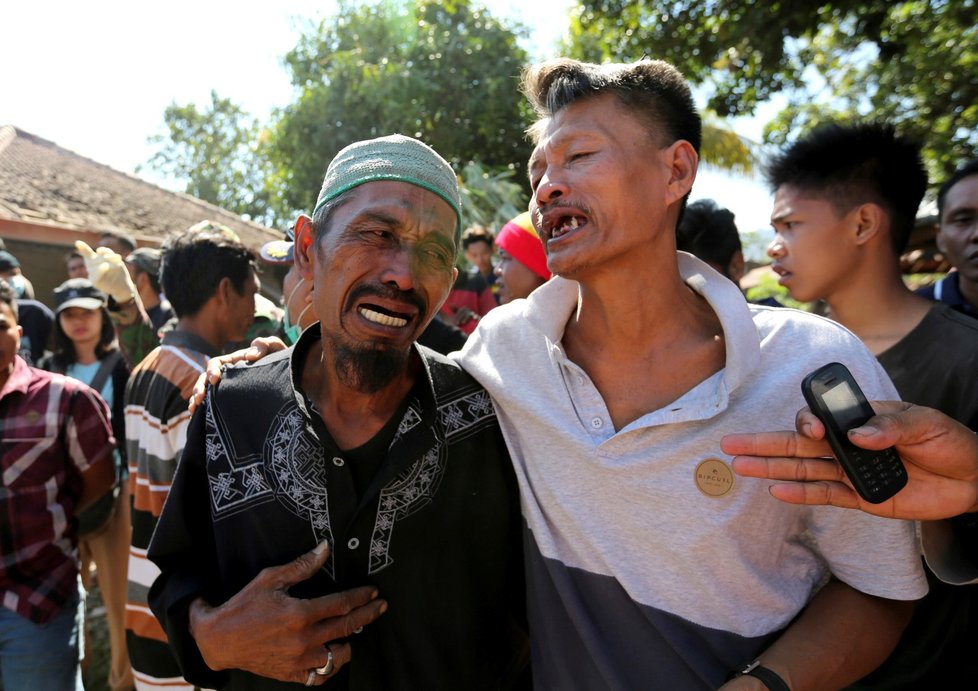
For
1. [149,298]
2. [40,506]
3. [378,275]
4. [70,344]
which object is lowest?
[40,506]

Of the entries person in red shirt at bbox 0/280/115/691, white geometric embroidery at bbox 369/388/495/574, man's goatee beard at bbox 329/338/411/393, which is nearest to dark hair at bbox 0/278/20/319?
person in red shirt at bbox 0/280/115/691

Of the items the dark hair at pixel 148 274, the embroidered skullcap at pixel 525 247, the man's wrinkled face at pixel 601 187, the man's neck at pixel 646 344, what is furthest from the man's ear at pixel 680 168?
the dark hair at pixel 148 274

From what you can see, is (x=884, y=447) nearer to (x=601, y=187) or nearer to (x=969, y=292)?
(x=601, y=187)

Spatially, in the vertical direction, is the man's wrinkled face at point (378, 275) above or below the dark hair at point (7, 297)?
below

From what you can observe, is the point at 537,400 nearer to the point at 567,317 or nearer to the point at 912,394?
the point at 567,317

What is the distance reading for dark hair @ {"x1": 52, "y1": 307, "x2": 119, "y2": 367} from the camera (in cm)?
516

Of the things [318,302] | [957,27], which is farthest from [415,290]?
[957,27]

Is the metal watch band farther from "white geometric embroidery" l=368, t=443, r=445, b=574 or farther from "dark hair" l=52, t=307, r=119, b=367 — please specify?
"dark hair" l=52, t=307, r=119, b=367

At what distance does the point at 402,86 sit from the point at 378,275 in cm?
1247

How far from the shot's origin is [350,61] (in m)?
13.6

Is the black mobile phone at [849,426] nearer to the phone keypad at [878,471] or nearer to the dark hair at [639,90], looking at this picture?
the phone keypad at [878,471]

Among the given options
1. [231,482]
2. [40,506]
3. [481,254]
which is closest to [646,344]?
[231,482]

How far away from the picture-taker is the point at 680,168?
1.98 meters

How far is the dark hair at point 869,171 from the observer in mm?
2756
